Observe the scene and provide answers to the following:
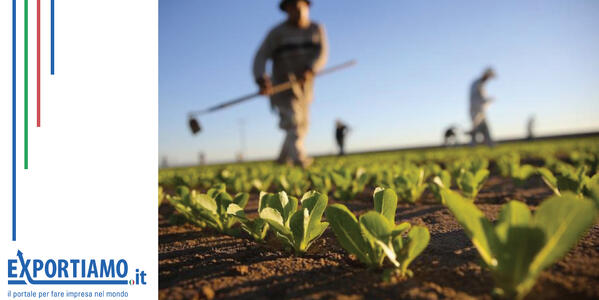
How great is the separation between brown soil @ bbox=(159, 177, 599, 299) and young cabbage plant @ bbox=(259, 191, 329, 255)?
7 cm

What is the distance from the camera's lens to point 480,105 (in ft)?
46.1

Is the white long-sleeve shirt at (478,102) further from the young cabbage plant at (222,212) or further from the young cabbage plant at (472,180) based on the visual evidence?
the young cabbage plant at (222,212)

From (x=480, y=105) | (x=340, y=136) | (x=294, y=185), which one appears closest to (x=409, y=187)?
(x=294, y=185)

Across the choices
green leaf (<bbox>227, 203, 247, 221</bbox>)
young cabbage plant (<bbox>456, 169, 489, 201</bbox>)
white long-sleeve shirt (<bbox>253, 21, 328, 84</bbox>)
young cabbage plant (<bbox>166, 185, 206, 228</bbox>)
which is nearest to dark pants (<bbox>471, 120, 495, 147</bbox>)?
white long-sleeve shirt (<bbox>253, 21, 328, 84</bbox>)

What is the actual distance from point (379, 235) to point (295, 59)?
6.12 m

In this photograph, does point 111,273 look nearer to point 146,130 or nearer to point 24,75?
point 146,130

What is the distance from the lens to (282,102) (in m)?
6.76

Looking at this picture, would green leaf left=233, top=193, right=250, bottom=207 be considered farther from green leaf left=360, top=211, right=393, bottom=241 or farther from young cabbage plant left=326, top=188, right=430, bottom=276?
green leaf left=360, top=211, right=393, bottom=241

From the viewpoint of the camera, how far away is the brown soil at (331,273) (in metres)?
0.86

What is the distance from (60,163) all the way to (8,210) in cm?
24

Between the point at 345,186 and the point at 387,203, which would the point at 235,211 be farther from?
the point at 345,186

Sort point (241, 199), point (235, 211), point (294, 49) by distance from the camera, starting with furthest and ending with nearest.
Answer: point (294, 49), point (241, 199), point (235, 211)

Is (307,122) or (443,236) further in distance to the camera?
(307,122)

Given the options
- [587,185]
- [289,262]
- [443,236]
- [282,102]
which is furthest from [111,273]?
[282,102]
